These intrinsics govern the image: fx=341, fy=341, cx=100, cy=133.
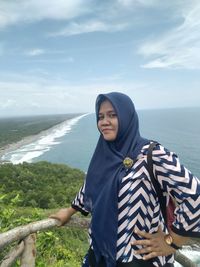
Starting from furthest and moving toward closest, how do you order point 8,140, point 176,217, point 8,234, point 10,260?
point 8,140, point 10,260, point 8,234, point 176,217

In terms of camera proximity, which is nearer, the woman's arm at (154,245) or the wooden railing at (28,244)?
the woman's arm at (154,245)

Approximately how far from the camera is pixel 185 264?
2363 mm

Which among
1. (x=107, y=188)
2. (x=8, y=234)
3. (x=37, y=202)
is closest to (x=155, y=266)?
(x=107, y=188)

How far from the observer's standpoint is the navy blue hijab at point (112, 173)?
68.6 inches

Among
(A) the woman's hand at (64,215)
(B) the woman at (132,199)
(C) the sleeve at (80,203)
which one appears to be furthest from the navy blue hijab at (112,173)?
(A) the woman's hand at (64,215)

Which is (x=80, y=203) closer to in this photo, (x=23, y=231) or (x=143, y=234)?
(x=23, y=231)

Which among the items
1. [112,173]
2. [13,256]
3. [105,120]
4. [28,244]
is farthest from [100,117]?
[13,256]

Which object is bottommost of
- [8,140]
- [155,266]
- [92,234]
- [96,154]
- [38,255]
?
[8,140]

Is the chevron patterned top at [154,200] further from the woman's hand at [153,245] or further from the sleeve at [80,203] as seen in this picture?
the sleeve at [80,203]

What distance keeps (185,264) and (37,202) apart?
27.5m

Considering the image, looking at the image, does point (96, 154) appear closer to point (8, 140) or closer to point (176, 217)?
point (176, 217)

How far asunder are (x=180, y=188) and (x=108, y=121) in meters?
0.53

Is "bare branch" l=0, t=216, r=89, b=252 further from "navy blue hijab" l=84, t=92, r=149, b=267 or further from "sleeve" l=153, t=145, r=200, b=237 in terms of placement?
"sleeve" l=153, t=145, r=200, b=237

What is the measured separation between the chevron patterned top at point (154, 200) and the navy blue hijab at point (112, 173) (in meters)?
0.04
